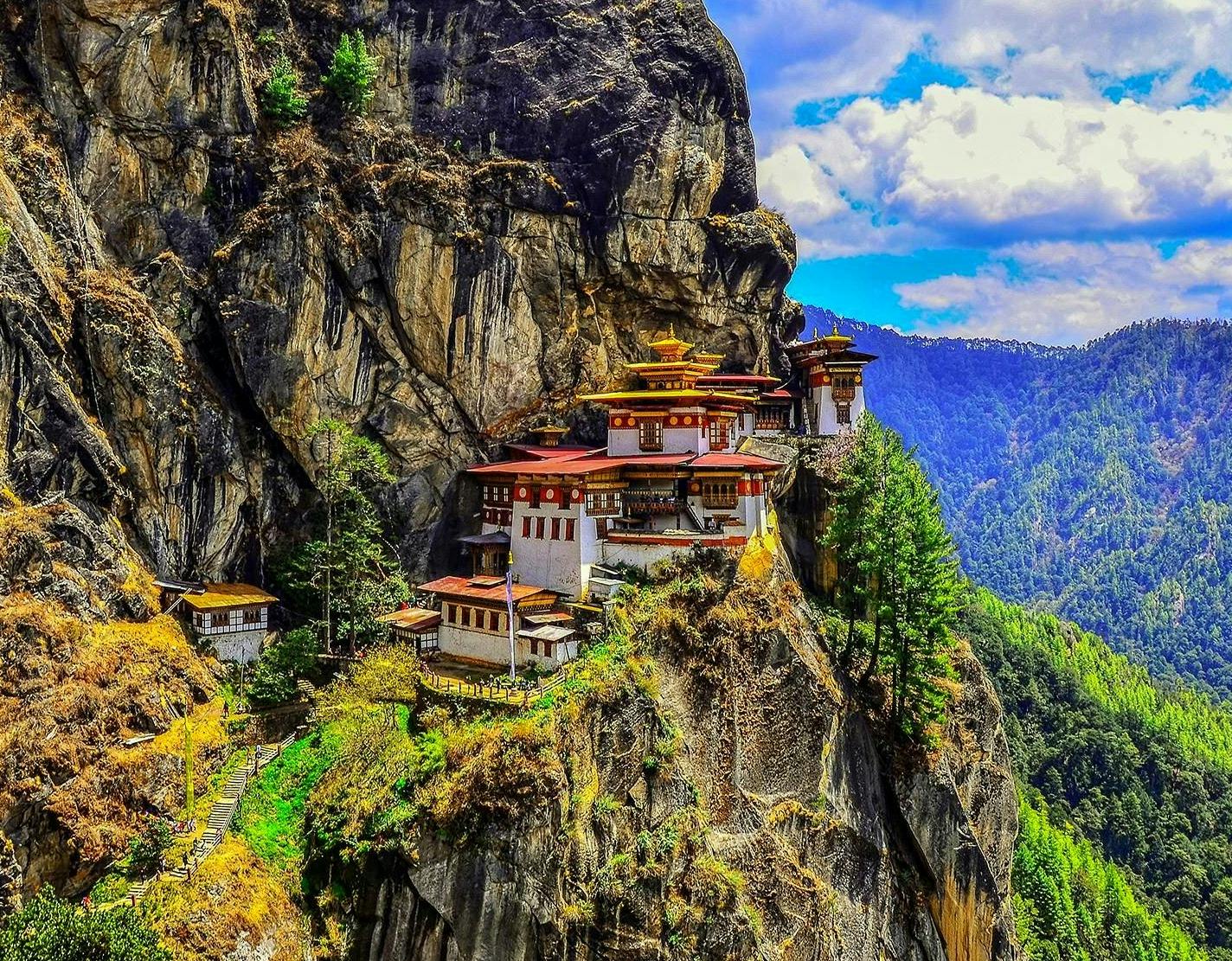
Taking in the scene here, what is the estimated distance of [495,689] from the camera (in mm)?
37062

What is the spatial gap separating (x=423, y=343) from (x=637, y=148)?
18.2 m

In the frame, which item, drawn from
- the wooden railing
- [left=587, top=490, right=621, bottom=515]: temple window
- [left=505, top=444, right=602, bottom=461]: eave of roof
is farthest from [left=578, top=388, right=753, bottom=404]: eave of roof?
the wooden railing

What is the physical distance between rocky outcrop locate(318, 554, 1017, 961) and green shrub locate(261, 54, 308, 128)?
3477 centimetres

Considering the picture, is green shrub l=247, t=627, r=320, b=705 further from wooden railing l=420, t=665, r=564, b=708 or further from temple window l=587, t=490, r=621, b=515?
temple window l=587, t=490, r=621, b=515

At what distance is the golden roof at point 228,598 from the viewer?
45.3m

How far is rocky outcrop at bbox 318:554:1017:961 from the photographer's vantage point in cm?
→ 3275

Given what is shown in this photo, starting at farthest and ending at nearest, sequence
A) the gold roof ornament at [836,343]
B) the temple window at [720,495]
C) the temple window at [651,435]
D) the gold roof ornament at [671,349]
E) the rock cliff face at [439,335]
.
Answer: the gold roof ornament at [836,343] < the gold roof ornament at [671,349] < the temple window at [651,435] < the temple window at [720,495] < the rock cliff face at [439,335]

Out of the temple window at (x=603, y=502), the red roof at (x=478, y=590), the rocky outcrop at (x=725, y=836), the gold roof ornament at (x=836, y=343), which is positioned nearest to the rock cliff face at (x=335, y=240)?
the gold roof ornament at (x=836, y=343)

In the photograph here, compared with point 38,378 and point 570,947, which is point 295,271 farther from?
point 570,947

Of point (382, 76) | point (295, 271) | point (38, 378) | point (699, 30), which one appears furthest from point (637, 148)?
point (38, 378)

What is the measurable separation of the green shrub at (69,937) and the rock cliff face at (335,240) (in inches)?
782

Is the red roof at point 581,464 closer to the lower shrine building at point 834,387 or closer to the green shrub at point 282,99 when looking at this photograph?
the lower shrine building at point 834,387

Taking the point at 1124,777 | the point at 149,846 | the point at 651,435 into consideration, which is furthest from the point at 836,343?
the point at 1124,777

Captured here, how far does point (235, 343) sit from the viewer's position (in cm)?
4912
